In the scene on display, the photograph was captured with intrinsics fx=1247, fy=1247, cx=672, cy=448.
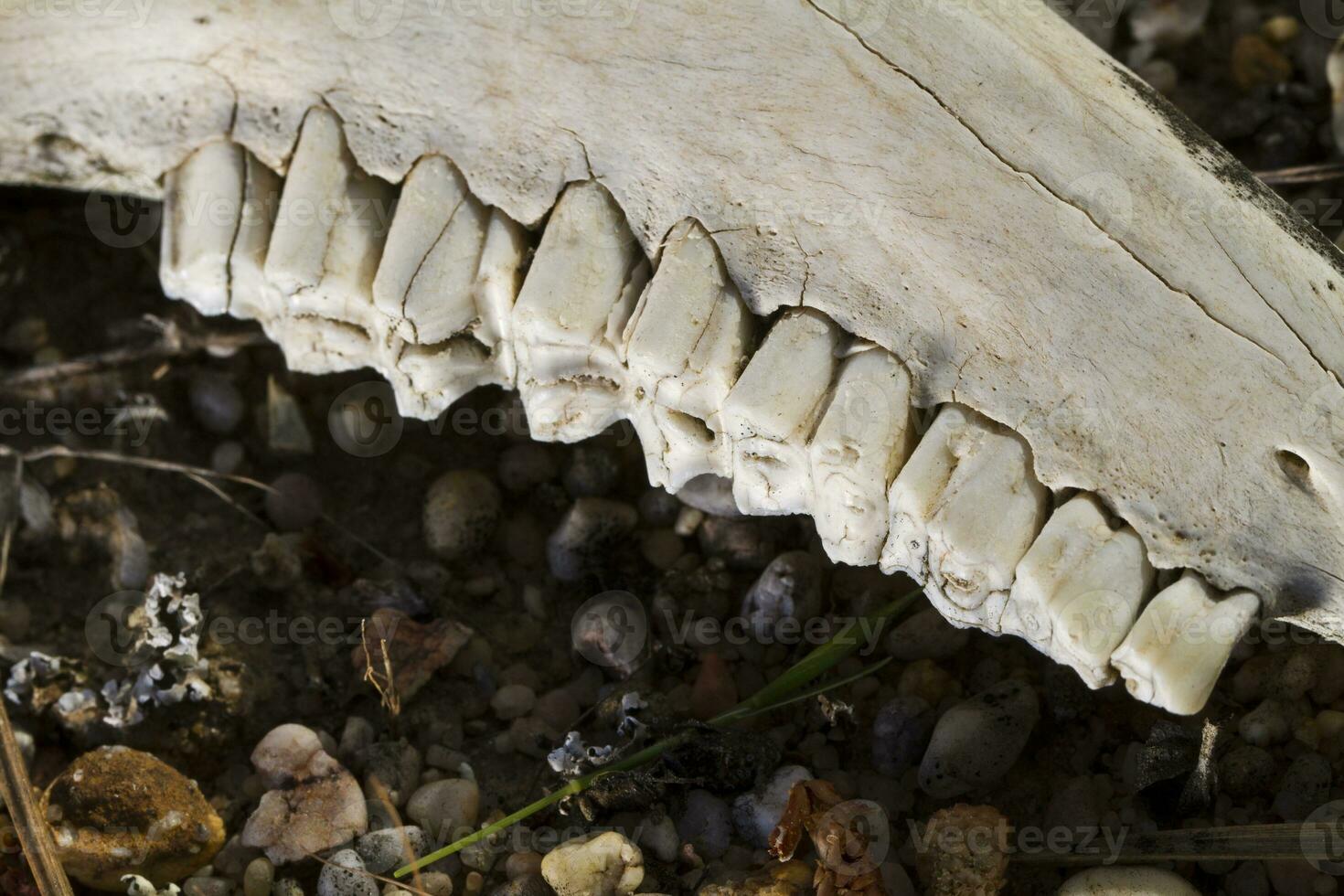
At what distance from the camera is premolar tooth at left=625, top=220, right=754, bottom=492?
1.94m

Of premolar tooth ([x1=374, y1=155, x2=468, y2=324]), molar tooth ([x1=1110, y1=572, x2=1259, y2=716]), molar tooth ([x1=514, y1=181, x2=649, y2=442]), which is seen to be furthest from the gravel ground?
premolar tooth ([x1=374, y1=155, x2=468, y2=324])

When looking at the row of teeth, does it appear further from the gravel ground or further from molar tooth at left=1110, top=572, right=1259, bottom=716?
the gravel ground

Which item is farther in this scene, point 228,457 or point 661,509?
point 228,457

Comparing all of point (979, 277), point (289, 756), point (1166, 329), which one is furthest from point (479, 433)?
point (1166, 329)

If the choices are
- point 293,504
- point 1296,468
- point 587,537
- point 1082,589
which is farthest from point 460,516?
point 1296,468

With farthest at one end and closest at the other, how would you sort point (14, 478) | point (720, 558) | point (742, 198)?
point (14, 478), point (720, 558), point (742, 198)

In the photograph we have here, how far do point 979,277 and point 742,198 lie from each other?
15.5 inches

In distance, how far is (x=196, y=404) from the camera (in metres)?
2.59

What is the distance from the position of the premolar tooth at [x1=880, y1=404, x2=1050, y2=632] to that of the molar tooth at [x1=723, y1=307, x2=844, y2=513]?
162mm

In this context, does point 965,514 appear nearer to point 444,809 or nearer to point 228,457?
point 444,809

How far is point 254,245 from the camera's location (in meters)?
2.21

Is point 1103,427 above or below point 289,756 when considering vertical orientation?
above

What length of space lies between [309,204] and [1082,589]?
4.68 feet

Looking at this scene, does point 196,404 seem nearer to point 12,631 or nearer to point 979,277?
point 12,631
